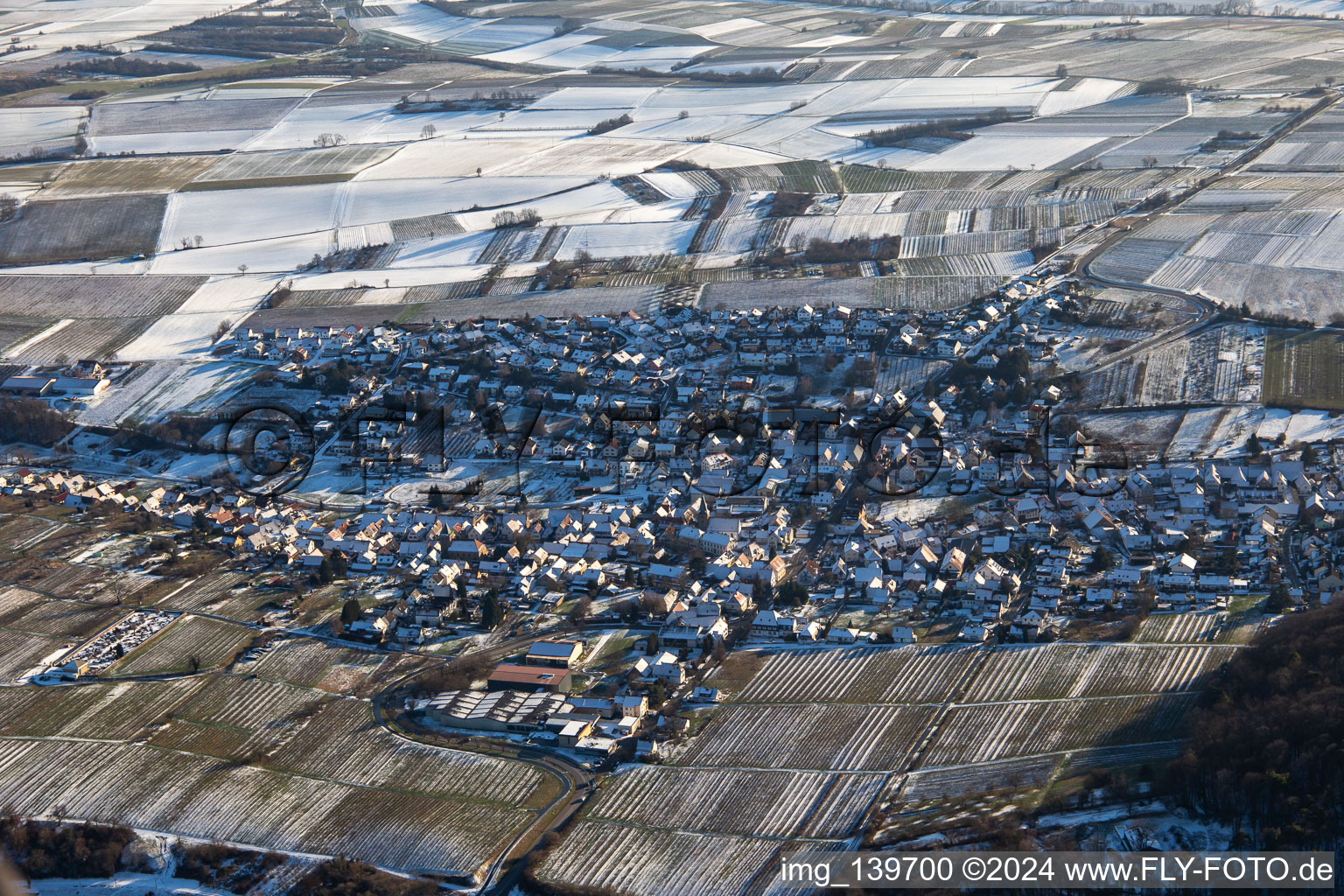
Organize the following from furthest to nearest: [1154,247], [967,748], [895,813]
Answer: [1154,247]
[967,748]
[895,813]

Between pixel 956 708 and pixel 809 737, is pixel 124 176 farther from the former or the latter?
pixel 956 708

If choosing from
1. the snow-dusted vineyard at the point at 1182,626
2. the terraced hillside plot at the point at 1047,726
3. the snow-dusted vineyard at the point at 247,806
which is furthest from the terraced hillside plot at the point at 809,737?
the snow-dusted vineyard at the point at 1182,626

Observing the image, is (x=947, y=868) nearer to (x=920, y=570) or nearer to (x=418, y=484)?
(x=920, y=570)

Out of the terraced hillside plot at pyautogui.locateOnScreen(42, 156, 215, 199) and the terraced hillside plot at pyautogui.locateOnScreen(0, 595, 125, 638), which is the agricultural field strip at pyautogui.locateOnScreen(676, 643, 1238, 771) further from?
the terraced hillside plot at pyautogui.locateOnScreen(42, 156, 215, 199)

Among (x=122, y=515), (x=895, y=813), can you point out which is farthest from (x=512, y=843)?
(x=122, y=515)

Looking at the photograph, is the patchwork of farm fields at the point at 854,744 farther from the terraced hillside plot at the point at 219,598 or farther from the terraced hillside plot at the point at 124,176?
the terraced hillside plot at the point at 124,176

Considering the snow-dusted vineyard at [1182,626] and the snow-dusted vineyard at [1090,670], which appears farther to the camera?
the snow-dusted vineyard at [1182,626]

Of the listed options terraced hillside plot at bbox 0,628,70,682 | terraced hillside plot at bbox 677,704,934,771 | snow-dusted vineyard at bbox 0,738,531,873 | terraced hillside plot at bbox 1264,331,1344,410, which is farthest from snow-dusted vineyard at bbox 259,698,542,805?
terraced hillside plot at bbox 1264,331,1344,410
